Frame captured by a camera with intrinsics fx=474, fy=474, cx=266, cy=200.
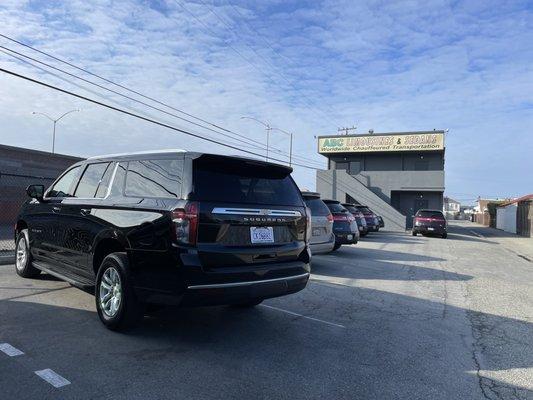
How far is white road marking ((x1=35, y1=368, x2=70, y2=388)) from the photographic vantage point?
3842 millimetres

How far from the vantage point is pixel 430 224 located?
90.8 feet

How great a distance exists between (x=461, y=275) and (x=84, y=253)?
29.6 feet

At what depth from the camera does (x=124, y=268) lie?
16.4 feet

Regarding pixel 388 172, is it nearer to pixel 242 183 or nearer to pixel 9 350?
pixel 242 183

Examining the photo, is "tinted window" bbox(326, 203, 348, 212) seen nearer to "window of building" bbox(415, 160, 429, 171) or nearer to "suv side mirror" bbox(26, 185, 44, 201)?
"suv side mirror" bbox(26, 185, 44, 201)

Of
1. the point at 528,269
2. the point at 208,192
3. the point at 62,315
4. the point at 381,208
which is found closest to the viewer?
the point at 208,192

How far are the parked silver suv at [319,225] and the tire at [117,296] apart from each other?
6.07m

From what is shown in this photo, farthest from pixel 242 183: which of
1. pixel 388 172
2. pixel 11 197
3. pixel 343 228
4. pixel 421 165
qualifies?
pixel 421 165

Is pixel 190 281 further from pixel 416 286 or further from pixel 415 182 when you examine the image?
pixel 415 182

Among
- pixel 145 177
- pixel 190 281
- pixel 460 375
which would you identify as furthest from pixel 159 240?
pixel 460 375

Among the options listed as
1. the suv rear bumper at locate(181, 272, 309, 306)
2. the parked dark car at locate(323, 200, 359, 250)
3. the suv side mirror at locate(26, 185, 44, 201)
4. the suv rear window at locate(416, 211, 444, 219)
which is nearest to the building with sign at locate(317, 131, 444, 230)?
the suv rear window at locate(416, 211, 444, 219)

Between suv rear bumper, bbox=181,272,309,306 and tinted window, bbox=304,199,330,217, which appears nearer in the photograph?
suv rear bumper, bbox=181,272,309,306

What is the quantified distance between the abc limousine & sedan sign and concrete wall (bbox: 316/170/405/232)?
6.41 meters

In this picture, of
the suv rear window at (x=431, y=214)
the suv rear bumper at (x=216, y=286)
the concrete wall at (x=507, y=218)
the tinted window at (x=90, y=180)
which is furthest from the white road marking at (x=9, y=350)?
the concrete wall at (x=507, y=218)
